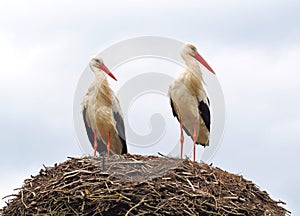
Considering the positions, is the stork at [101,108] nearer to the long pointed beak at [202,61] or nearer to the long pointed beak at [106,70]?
the long pointed beak at [106,70]

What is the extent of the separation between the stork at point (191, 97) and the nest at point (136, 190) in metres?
2.05

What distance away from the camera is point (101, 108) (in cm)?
Result: 1012

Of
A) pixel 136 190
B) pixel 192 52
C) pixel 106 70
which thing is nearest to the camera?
pixel 136 190

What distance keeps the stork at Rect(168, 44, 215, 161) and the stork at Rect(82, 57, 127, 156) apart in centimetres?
74

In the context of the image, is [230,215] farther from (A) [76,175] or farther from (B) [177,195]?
(A) [76,175]

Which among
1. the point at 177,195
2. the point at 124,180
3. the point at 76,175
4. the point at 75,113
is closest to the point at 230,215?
the point at 177,195

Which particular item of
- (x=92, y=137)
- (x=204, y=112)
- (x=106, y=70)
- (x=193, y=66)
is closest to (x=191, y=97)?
(x=204, y=112)

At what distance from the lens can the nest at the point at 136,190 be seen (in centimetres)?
724

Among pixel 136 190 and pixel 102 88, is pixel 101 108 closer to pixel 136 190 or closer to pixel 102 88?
pixel 102 88

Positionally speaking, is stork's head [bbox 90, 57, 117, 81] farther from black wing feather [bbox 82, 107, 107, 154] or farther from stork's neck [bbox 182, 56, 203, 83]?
stork's neck [bbox 182, 56, 203, 83]

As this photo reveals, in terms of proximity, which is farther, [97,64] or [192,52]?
[192,52]

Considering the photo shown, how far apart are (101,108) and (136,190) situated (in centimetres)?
294

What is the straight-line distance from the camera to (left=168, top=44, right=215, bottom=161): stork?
33.3 feet

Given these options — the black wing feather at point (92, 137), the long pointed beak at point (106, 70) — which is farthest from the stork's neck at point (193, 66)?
the black wing feather at point (92, 137)
